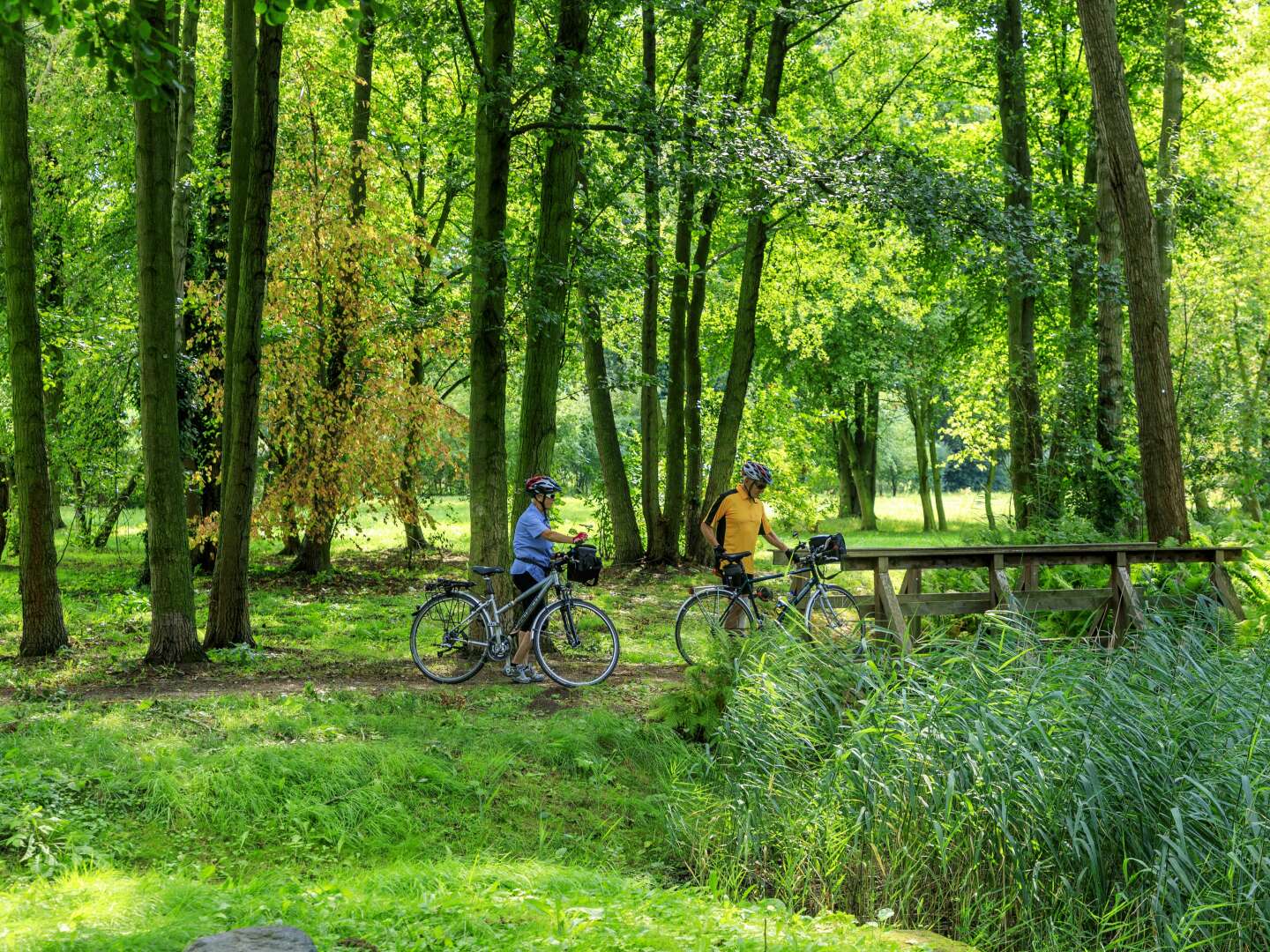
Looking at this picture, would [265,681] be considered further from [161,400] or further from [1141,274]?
[1141,274]

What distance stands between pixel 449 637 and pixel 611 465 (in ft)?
35.0

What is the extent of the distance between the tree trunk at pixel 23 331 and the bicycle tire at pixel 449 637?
377cm

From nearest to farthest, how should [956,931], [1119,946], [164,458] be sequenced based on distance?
1. [1119,946]
2. [956,931]
3. [164,458]

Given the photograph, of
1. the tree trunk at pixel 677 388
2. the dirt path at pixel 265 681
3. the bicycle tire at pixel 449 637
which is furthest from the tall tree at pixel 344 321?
the bicycle tire at pixel 449 637

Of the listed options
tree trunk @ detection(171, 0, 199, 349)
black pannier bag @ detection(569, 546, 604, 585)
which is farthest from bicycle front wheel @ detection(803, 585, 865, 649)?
tree trunk @ detection(171, 0, 199, 349)

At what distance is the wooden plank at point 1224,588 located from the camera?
10883 mm

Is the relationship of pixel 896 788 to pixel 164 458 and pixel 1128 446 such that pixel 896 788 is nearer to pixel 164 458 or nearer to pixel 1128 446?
pixel 164 458

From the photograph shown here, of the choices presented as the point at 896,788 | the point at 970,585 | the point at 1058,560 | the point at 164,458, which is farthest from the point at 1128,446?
the point at 164,458

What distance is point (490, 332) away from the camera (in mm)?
11453

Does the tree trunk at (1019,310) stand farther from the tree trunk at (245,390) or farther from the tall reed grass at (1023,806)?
the tree trunk at (245,390)

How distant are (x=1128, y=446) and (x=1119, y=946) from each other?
11712 mm

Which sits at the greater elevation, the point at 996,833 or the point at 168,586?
the point at 168,586

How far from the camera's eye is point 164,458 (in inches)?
419

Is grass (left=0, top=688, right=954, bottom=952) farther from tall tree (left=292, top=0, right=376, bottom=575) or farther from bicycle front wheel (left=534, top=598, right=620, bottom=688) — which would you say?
tall tree (left=292, top=0, right=376, bottom=575)
